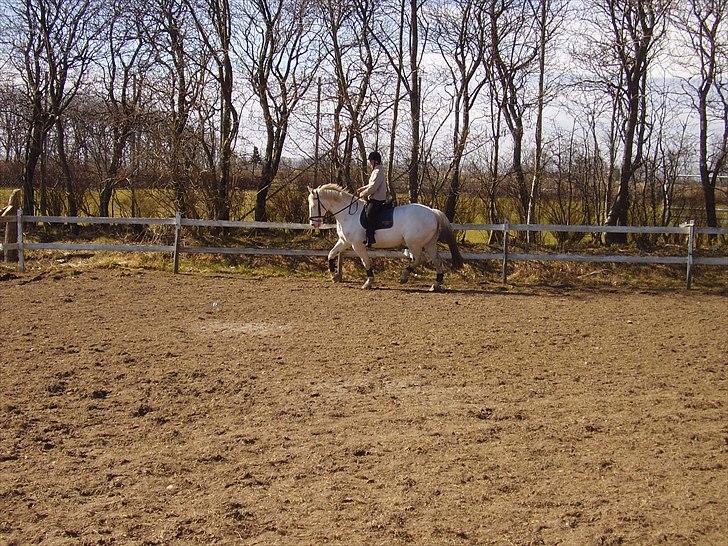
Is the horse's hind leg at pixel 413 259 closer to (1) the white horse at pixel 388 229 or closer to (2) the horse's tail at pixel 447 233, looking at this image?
(1) the white horse at pixel 388 229

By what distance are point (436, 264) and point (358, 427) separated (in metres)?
7.57

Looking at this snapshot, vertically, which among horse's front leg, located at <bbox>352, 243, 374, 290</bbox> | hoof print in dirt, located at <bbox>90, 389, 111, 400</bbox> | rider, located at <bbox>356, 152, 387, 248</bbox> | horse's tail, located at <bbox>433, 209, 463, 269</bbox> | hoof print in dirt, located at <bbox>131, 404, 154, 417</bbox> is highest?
rider, located at <bbox>356, 152, 387, 248</bbox>

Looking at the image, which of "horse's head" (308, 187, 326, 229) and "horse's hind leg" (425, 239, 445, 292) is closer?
"horse's hind leg" (425, 239, 445, 292)

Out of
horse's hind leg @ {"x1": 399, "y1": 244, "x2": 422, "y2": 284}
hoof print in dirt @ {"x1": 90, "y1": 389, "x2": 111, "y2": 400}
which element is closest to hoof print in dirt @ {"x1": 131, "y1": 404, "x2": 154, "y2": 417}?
hoof print in dirt @ {"x1": 90, "y1": 389, "x2": 111, "y2": 400}

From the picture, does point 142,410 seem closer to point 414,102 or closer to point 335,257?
point 335,257

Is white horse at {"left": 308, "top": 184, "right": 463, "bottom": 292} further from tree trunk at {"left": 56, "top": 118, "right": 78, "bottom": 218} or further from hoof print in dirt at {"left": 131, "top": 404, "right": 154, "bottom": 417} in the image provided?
tree trunk at {"left": 56, "top": 118, "right": 78, "bottom": 218}

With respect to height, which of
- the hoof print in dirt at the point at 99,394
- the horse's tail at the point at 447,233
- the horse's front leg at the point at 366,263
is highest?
the horse's tail at the point at 447,233

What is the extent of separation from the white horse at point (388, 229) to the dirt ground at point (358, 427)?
2.76 metres

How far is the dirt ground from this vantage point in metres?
3.88

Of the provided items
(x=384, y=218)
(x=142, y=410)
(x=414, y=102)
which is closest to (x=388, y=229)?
(x=384, y=218)

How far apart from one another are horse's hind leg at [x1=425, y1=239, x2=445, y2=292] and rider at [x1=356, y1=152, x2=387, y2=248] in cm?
107

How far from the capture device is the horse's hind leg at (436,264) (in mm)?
12586

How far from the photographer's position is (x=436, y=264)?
12.8 m

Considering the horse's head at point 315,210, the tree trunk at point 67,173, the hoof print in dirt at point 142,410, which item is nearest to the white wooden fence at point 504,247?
the horse's head at point 315,210
